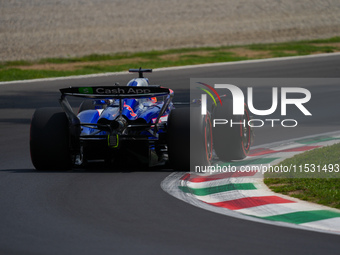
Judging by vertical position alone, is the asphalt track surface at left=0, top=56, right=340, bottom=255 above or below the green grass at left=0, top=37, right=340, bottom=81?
below

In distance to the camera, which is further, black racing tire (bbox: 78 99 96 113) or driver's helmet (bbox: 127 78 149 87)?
black racing tire (bbox: 78 99 96 113)

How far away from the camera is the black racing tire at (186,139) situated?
33.7 ft

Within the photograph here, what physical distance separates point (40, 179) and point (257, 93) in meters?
12.0

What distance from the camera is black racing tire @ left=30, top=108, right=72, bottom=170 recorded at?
34.7ft

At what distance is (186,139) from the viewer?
33.7 feet

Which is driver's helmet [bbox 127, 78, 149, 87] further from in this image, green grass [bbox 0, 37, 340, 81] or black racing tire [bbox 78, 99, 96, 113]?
green grass [bbox 0, 37, 340, 81]

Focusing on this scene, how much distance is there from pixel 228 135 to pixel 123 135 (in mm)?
1707

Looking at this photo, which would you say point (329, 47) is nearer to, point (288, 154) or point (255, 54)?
point (255, 54)

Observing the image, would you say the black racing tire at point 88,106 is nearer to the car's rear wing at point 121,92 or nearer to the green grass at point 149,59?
the car's rear wing at point 121,92

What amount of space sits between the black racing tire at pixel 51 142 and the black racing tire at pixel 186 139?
1427mm

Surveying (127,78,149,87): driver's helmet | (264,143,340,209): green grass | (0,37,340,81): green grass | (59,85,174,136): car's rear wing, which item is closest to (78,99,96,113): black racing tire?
(127,78,149,87): driver's helmet

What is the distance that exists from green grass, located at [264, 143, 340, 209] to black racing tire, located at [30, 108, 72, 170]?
2733mm

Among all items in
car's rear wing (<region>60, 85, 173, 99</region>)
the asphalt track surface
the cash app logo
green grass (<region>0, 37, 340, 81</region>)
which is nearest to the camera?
the asphalt track surface

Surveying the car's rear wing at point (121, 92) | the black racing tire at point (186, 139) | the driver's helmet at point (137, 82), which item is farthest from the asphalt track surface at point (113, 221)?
the driver's helmet at point (137, 82)
